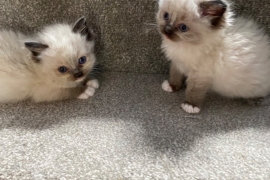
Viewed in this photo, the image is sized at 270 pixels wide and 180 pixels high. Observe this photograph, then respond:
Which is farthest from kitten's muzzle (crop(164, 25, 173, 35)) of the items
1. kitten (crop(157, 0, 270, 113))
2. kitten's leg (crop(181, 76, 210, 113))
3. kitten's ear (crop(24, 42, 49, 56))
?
kitten's ear (crop(24, 42, 49, 56))

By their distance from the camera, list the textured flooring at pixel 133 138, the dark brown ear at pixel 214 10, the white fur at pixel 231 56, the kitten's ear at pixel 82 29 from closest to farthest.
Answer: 1. the textured flooring at pixel 133 138
2. the dark brown ear at pixel 214 10
3. the white fur at pixel 231 56
4. the kitten's ear at pixel 82 29

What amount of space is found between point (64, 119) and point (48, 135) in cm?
12

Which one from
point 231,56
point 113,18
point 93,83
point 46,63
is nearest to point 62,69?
point 46,63

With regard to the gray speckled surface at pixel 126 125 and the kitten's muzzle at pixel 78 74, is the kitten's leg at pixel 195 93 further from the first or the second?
the kitten's muzzle at pixel 78 74

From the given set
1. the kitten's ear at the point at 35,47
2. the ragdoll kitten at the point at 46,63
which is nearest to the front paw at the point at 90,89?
the ragdoll kitten at the point at 46,63

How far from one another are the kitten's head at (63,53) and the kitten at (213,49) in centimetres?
37

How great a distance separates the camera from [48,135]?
1.07 metres

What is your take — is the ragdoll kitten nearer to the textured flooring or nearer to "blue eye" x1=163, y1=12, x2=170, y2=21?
the textured flooring

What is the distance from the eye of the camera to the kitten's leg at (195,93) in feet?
4.02

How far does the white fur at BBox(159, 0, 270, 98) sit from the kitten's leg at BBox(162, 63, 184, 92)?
104mm

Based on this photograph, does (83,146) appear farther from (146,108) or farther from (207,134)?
(207,134)

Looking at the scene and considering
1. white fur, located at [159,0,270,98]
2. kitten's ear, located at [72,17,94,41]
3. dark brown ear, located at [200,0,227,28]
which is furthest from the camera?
kitten's ear, located at [72,17,94,41]

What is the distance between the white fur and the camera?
1.16 meters

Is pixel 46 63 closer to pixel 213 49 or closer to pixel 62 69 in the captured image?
pixel 62 69
